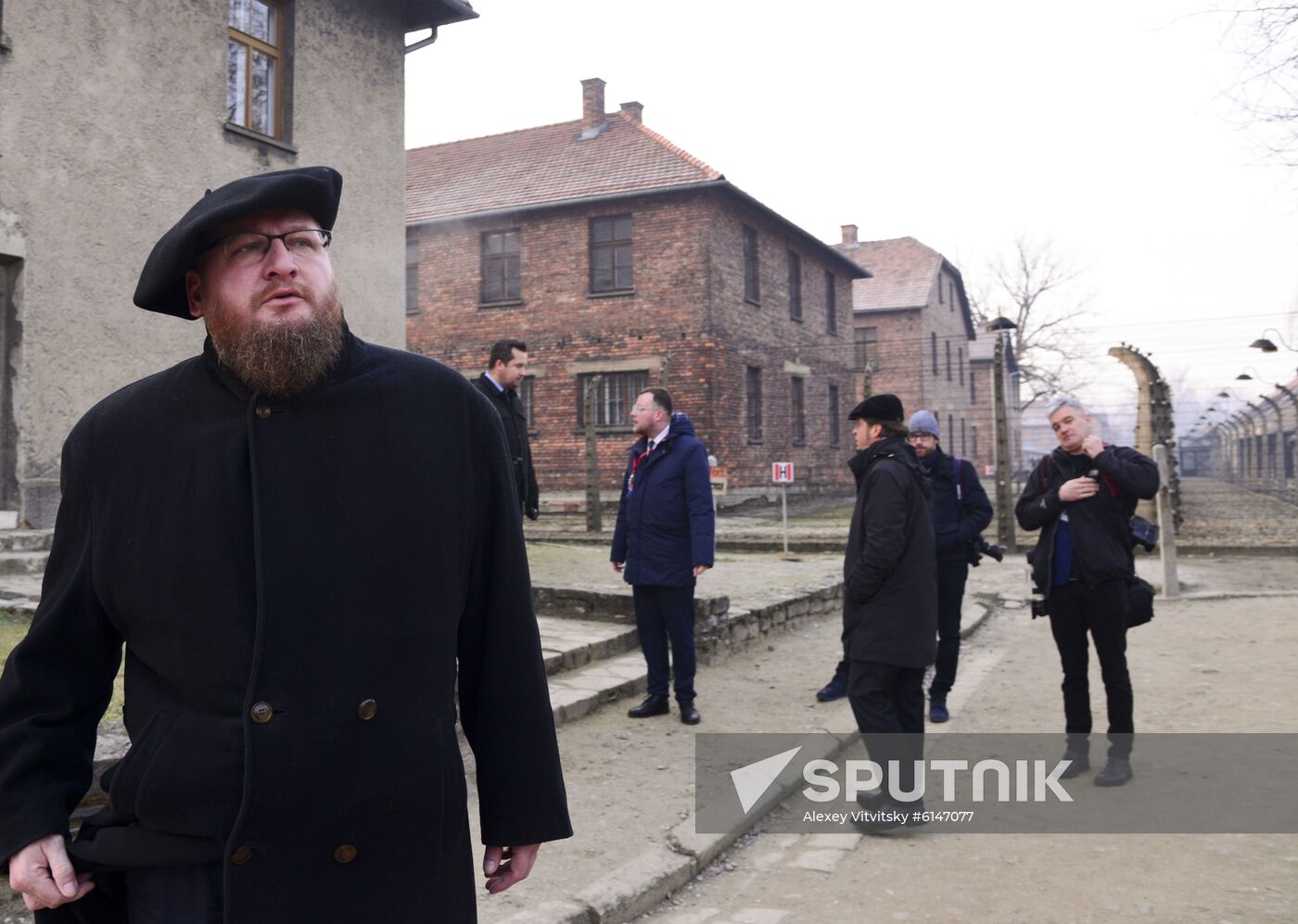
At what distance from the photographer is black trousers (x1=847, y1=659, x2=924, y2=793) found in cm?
493

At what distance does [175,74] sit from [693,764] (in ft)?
28.3

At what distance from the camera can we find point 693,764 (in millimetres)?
5707

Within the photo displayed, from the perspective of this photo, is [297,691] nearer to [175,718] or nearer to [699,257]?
[175,718]

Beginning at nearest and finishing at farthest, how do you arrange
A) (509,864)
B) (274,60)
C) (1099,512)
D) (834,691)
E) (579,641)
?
(509,864)
(1099,512)
(834,691)
(579,641)
(274,60)

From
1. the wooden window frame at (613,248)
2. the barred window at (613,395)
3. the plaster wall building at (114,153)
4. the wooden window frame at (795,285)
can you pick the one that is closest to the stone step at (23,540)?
the plaster wall building at (114,153)

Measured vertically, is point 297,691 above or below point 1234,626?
above

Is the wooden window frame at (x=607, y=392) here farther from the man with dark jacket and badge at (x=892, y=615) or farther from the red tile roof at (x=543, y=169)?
the man with dark jacket and badge at (x=892, y=615)

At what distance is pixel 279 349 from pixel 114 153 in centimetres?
932

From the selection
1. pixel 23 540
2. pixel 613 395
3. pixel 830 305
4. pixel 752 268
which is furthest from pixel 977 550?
pixel 830 305

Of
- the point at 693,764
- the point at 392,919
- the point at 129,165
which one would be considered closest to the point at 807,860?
the point at 693,764

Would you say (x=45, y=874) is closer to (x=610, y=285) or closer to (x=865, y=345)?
(x=610, y=285)

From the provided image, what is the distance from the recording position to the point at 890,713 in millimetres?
4945

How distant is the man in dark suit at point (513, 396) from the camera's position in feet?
24.5

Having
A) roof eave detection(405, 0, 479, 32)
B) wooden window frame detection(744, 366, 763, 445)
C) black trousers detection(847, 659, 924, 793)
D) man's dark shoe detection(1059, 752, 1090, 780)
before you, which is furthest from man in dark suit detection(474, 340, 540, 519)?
wooden window frame detection(744, 366, 763, 445)
